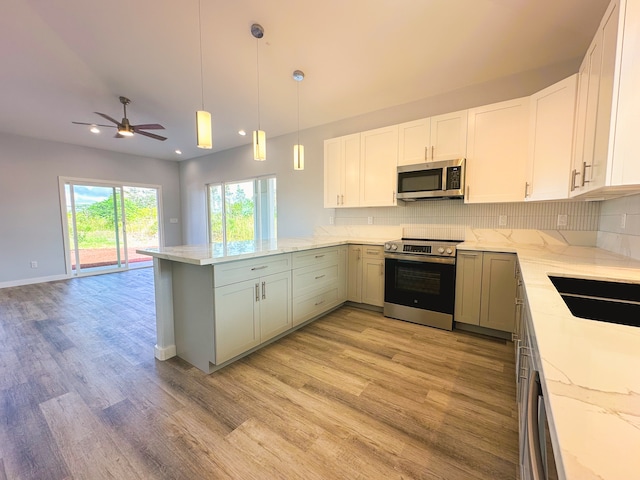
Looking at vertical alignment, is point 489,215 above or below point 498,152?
below

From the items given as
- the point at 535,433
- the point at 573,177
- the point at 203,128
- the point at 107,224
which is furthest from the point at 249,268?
the point at 107,224

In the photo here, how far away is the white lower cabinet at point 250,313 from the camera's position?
206 centimetres

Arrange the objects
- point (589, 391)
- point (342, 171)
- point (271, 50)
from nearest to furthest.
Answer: point (589, 391) < point (271, 50) < point (342, 171)

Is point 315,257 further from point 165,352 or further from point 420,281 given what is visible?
point 165,352

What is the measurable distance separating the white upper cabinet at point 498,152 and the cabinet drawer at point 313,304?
74.8 inches

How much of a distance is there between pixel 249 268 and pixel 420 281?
189cm

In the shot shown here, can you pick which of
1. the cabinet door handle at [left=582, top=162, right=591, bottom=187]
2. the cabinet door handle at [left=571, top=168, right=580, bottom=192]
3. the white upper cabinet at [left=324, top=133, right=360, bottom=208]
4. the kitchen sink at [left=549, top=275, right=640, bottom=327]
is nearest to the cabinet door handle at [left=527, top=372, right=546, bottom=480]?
the kitchen sink at [left=549, top=275, right=640, bottom=327]

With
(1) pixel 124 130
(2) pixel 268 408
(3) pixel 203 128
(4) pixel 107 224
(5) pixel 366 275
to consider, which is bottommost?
(2) pixel 268 408

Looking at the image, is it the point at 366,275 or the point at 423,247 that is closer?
the point at 423,247

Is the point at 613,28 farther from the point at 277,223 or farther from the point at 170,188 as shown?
the point at 170,188

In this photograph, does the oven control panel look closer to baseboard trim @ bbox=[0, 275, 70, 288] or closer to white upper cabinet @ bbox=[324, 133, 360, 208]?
white upper cabinet @ bbox=[324, 133, 360, 208]

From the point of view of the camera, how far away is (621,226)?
6.55 feet

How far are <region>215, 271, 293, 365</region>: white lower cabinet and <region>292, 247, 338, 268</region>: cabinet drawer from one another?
0.19 metres

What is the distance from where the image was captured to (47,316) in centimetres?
331
